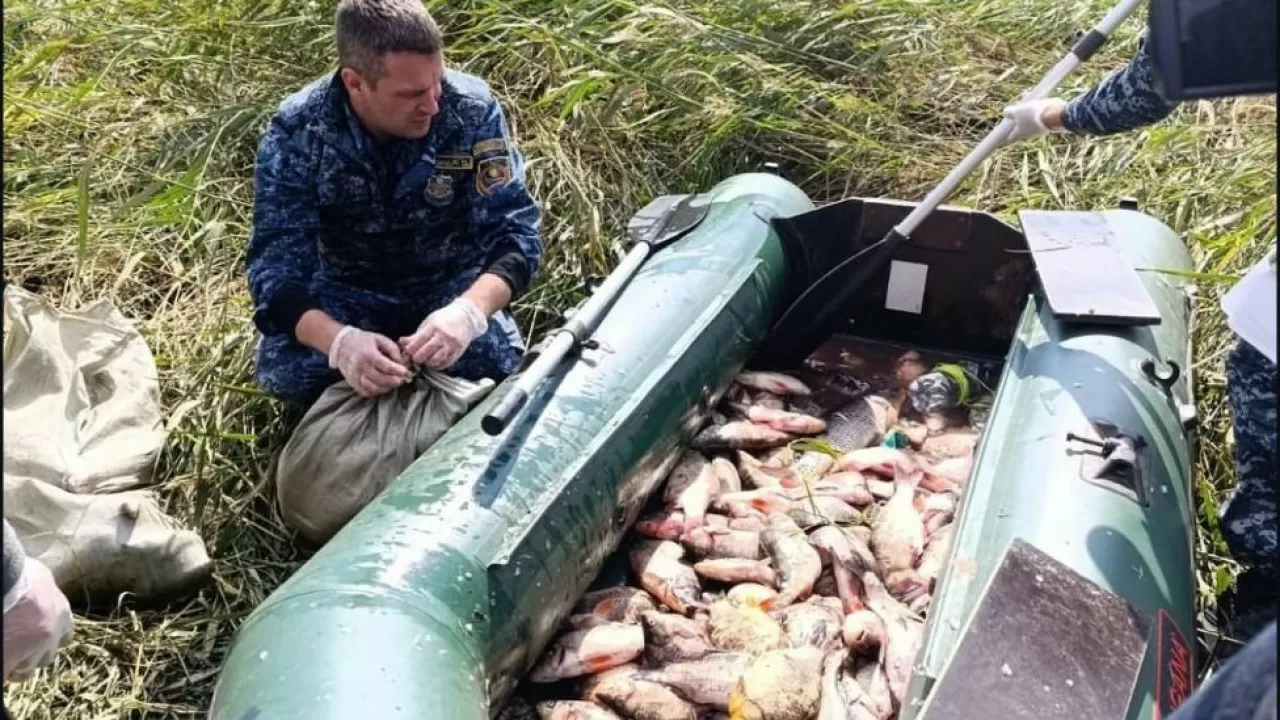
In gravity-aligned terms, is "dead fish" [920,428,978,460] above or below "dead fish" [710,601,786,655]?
below

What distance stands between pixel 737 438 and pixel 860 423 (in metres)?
0.40

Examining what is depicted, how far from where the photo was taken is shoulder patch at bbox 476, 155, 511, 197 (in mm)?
3287

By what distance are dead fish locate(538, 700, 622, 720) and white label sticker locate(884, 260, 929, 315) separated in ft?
6.32

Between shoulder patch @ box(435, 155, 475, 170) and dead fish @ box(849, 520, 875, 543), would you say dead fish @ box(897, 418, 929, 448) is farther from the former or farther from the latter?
shoulder patch @ box(435, 155, 475, 170)

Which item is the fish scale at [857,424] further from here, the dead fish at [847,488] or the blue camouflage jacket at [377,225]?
the blue camouflage jacket at [377,225]

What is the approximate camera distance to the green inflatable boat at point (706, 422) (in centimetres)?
215

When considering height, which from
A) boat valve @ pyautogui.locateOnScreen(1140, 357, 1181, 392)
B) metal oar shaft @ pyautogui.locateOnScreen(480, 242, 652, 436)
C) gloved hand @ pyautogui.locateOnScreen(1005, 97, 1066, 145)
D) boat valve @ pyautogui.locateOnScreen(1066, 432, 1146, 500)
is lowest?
boat valve @ pyautogui.locateOnScreen(1140, 357, 1181, 392)

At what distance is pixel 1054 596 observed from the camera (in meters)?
2.28

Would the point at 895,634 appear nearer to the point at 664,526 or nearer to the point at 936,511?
the point at 936,511

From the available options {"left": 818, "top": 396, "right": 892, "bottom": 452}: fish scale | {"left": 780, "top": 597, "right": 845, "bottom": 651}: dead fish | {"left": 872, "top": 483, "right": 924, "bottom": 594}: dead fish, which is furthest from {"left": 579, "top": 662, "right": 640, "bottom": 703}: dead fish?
{"left": 818, "top": 396, "right": 892, "bottom": 452}: fish scale

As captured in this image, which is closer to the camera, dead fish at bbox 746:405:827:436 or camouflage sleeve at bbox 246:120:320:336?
camouflage sleeve at bbox 246:120:320:336

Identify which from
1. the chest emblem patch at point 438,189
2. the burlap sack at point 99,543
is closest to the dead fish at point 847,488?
the chest emblem patch at point 438,189

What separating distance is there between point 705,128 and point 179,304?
2029 mm

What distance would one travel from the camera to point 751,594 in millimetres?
2844
